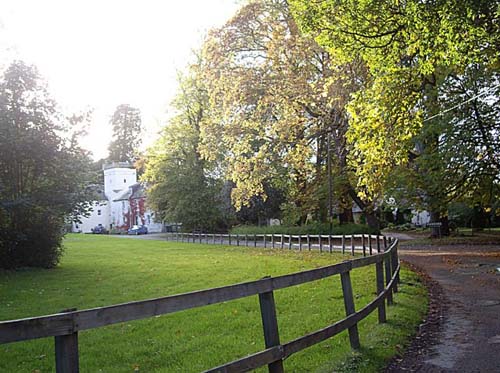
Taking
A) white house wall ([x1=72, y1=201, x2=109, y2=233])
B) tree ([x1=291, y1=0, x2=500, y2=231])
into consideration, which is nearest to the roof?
white house wall ([x1=72, y1=201, x2=109, y2=233])

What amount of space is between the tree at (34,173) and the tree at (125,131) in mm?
73355

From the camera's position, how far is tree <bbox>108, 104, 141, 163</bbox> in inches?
3740

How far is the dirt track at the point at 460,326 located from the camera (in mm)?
6344

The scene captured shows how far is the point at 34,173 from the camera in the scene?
21953 mm

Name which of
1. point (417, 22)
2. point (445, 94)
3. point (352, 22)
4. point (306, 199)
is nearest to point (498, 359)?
point (417, 22)

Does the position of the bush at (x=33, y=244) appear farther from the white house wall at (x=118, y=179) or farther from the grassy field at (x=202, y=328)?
the white house wall at (x=118, y=179)

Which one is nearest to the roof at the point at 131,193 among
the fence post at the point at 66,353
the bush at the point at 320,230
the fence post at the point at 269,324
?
the bush at the point at 320,230

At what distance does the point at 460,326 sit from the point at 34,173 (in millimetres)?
18249

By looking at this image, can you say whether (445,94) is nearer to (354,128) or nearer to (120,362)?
(354,128)

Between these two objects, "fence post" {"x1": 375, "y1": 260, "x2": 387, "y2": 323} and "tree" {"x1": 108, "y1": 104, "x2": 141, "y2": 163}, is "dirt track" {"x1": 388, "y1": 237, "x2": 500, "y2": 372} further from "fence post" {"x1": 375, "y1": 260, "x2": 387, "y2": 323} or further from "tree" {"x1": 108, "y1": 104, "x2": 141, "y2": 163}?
"tree" {"x1": 108, "y1": 104, "x2": 141, "y2": 163}

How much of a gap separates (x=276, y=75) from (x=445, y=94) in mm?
9302

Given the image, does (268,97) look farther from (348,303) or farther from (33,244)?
(348,303)

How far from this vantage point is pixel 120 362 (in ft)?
23.1

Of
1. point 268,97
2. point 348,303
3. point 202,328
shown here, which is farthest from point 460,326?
point 268,97
